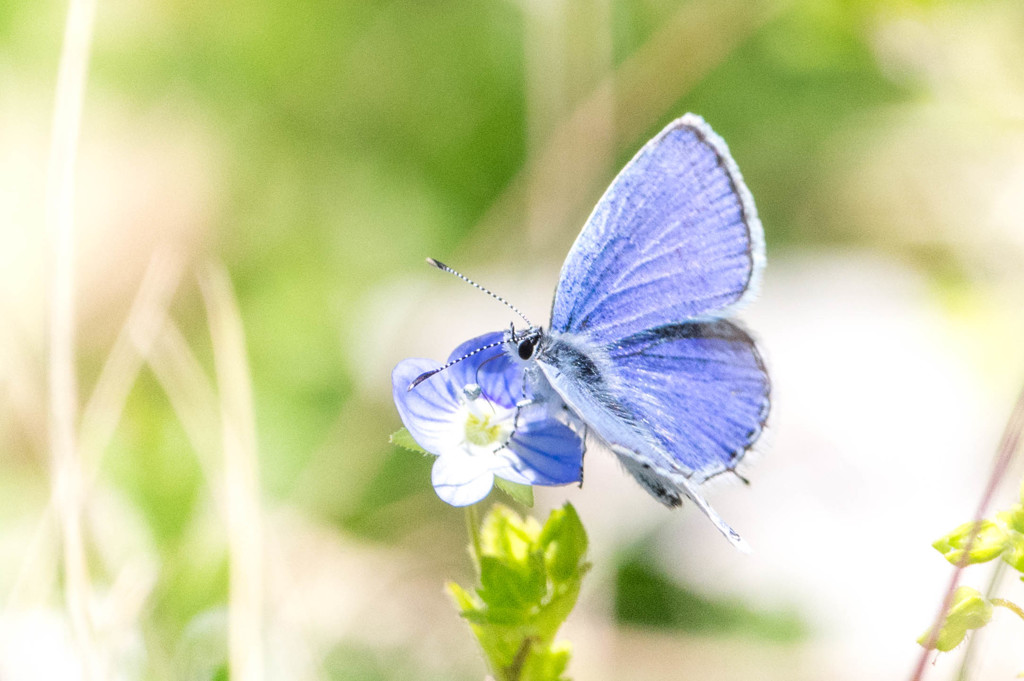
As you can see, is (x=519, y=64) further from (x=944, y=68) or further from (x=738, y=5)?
(x=944, y=68)

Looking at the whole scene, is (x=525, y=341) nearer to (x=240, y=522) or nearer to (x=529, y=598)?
(x=529, y=598)

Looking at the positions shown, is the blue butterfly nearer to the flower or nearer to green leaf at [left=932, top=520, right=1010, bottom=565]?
the flower

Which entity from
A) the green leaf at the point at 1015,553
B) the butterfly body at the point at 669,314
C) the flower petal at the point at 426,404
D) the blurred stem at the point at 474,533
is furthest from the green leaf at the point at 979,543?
the flower petal at the point at 426,404

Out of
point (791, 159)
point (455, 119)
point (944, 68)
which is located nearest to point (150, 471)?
point (455, 119)

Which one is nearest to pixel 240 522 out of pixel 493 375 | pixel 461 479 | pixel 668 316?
pixel 493 375

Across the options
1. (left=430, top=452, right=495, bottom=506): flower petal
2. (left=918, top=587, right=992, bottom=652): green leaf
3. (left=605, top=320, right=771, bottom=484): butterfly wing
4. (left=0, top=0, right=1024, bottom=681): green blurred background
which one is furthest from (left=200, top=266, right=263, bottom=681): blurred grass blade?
(left=918, top=587, right=992, bottom=652): green leaf

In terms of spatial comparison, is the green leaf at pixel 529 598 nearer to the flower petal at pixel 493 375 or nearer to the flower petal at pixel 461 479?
the flower petal at pixel 461 479
